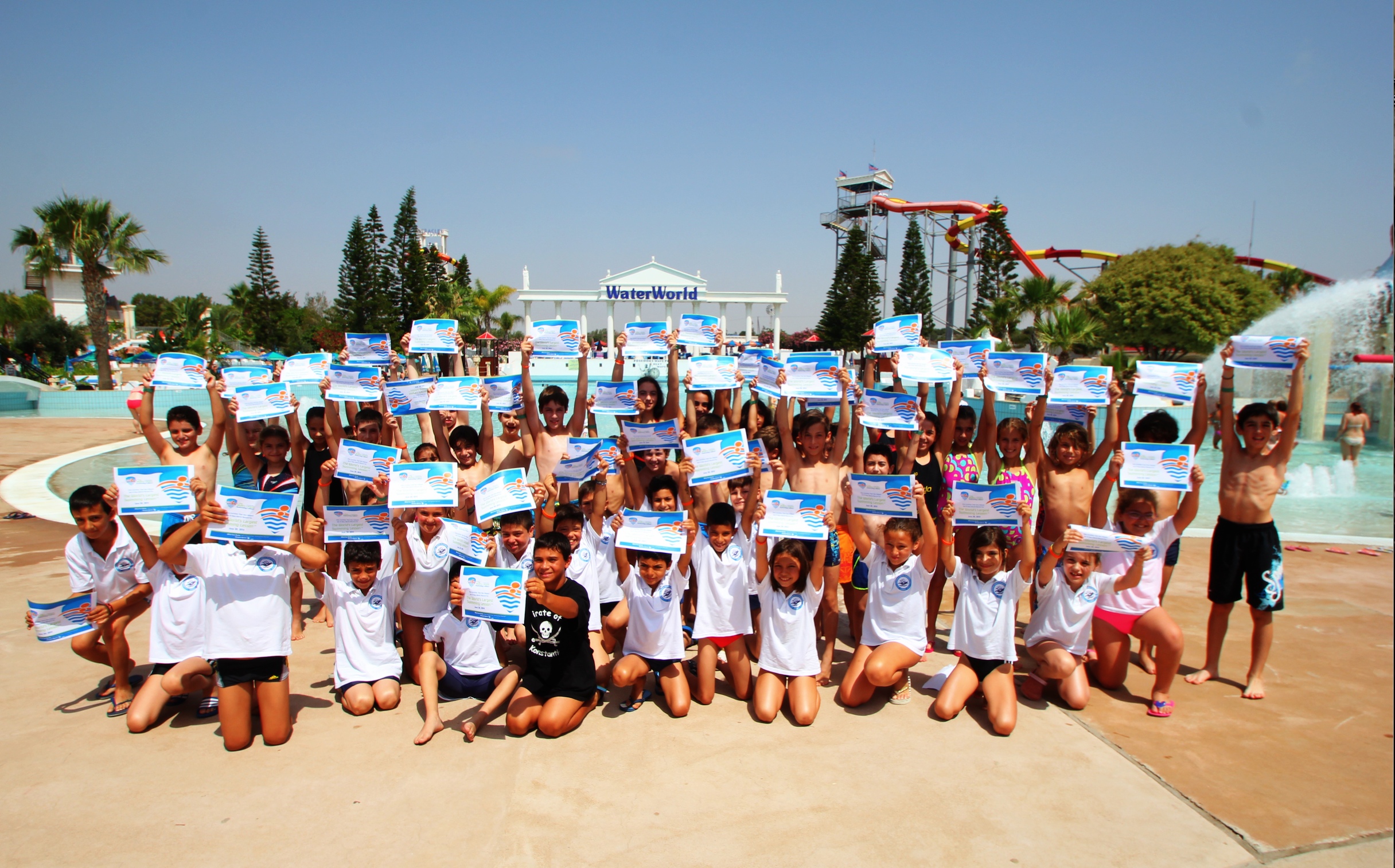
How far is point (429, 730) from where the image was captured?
402 cm

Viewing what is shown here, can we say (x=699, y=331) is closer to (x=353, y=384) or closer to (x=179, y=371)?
(x=353, y=384)

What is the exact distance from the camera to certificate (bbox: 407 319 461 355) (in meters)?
5.85

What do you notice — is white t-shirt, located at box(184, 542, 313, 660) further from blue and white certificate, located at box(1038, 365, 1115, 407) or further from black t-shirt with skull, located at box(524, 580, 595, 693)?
blue and white certificate, located at box(1038, 365, 1115, 407)

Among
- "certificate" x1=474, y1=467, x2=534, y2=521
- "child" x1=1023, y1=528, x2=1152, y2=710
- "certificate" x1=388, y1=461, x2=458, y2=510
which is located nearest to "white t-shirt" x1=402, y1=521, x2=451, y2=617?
"certificate" x1=388, y1=461, x2=458, y2=510

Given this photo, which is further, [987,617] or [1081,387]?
[1081,387]

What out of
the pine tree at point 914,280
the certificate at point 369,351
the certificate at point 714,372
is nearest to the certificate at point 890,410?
the certificate at point 714,372

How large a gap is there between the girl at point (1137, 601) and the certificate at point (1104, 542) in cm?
31

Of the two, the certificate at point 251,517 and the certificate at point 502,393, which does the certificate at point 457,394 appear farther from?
the certificate at point 251,517

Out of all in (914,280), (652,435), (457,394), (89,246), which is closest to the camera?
(652,435)

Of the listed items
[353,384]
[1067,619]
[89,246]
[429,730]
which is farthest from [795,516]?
[89,246]

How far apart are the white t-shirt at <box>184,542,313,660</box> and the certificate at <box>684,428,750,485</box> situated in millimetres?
2514

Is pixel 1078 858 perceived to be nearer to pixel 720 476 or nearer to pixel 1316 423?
pixel 720 476

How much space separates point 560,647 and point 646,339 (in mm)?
2692

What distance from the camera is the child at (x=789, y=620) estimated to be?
446 cm
